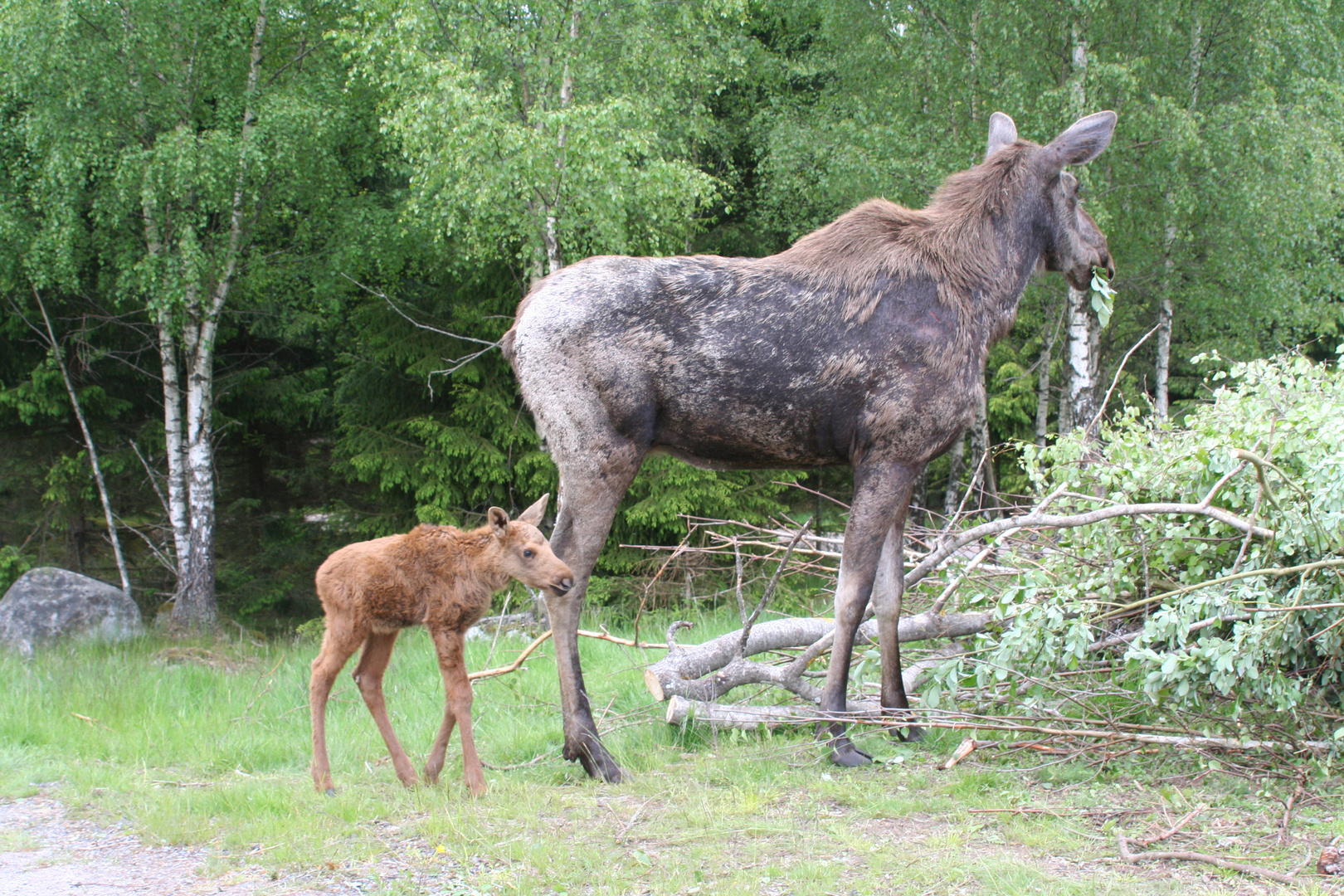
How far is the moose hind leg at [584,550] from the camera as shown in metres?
4.67

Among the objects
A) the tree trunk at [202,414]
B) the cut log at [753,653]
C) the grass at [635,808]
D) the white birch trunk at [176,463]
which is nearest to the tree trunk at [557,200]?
the tree trunk at [202,414]

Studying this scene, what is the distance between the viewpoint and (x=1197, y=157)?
1363 centimetres

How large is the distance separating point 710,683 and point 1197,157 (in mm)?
11738

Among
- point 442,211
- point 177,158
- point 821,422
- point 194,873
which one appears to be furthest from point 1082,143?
point 177,158

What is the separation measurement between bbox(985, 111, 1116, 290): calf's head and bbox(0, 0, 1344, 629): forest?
5.95 metres

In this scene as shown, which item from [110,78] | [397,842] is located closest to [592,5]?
[110,78]

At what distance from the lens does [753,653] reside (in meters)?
6.27

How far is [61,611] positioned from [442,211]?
659 cm

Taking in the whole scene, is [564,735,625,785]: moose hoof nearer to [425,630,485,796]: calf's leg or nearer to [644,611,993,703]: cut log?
[425,630,485,796]: calf's leg

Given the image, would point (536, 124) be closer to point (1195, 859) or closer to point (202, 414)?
point (202, 414)

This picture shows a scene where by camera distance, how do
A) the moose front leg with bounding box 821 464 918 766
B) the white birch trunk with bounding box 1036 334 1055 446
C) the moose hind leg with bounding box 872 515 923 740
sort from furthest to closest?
the white birch trunk with bounding box 1036 334 1055 446 < the moose hind leg with bounding box 872 515 923 740 < the moose front leg with bounding box 821 464 918 766

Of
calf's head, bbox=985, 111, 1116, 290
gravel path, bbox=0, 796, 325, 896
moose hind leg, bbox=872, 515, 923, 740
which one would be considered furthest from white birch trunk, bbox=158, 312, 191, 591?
calf's head, bbox=985, 111, 1116, 290

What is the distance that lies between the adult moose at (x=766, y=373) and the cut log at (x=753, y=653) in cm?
67

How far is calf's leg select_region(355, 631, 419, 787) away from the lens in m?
4.61
